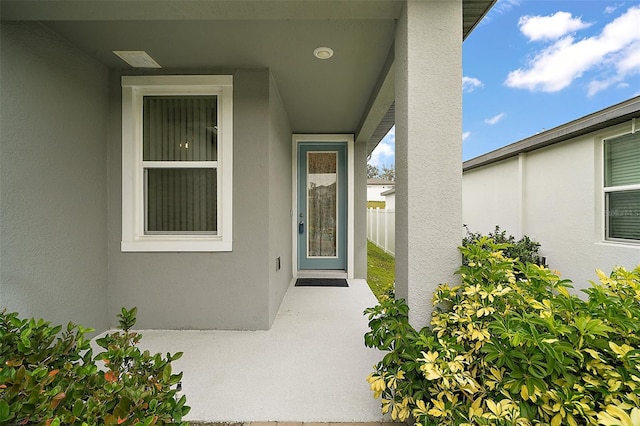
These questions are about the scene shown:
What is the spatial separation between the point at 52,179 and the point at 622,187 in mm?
7028

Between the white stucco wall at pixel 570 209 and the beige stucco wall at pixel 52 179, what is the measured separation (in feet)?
22.0

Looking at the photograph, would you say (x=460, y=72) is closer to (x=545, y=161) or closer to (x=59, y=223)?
(x=59, y=223)

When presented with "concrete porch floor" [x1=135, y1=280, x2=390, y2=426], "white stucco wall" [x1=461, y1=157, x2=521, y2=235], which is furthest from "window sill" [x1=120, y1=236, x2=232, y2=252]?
"white stucco wall" [x1=461, y1=157, x2=521, y2=235]

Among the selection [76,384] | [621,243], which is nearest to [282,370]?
[76,384]

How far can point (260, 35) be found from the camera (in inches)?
102

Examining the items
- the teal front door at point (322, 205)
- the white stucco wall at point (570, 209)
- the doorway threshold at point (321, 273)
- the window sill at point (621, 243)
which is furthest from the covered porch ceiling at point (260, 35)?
the window sill at point (621, 243)

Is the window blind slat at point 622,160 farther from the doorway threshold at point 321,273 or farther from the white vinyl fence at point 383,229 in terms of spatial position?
the white vinyl fence at point 383,229

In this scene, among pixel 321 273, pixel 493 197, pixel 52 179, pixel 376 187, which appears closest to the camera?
pixel 52 179

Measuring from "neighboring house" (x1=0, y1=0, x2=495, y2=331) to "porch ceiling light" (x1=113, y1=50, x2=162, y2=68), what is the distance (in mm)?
21

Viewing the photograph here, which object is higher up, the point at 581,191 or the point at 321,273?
the point at 581,191

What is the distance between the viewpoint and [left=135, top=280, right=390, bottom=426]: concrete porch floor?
190 centimetres

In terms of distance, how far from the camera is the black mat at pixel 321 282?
16.6ft

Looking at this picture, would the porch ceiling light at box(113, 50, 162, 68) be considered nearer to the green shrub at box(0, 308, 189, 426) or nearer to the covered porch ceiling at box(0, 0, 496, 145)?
the covered porch ceiling at box(0, 0, 496, 145)

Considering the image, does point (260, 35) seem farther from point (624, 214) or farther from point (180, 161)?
point (624, 214)
